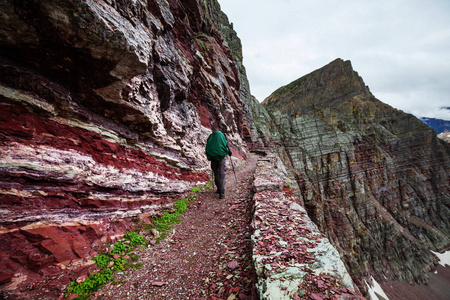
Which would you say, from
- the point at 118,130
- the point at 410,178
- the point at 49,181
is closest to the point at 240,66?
the point at 118,130

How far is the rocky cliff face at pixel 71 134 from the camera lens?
2883 millimetres

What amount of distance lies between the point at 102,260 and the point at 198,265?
2.02 m

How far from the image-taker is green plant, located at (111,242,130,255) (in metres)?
3.79

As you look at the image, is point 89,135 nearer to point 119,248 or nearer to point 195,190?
point 119,248

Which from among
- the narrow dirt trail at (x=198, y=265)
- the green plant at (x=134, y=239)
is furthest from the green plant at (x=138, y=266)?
the green plant at (x=134, y=239)

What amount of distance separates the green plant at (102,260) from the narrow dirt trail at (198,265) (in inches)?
18.9

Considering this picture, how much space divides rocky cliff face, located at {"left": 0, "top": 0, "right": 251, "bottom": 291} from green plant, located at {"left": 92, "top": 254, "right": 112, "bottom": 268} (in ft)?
0.79

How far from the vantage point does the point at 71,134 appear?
3.99 meters

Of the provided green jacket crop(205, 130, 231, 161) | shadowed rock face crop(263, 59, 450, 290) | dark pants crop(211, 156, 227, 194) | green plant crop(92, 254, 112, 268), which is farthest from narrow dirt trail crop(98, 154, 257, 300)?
shadowed rock face crop(263, 59, 450, 290)

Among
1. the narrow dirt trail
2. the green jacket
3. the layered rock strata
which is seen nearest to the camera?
the layered rock strata

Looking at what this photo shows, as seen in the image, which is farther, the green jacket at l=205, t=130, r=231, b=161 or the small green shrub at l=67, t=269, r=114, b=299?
the green jacket at l=205, t=130, r=231, b=161

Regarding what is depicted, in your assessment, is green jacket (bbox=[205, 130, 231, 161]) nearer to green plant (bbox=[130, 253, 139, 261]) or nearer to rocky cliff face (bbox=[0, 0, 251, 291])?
rocky cliff face (bbox=[0, 0, 251, 291])

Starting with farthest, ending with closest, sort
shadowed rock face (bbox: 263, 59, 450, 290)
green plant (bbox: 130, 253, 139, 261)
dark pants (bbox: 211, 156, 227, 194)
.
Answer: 1. shadowed rock face (bbox: 263, 59, 450, 290)
2. dark pants (bbox: 211, 156, 227, 194)
3. green plant (bbox: 130, 253, 139, 261)

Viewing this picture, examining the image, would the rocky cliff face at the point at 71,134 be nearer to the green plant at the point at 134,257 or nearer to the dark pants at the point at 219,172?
the green plant at the point at 134,257
